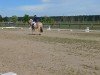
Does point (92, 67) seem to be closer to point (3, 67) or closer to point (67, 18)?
point (3, 67)

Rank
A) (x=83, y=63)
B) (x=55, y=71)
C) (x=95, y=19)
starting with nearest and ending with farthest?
(x=55, y=71)
(x=83, y=63)
(x=95, y=19)

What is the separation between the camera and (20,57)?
15.6 meters

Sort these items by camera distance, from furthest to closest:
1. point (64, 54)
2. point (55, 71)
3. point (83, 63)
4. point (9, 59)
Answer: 1. point (64, 54)
2. point (9, 59)
3. point (83, 63)
4. point (55, 71)

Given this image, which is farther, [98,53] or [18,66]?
[98,53]

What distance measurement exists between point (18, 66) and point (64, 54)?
398cm

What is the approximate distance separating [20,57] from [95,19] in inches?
2442

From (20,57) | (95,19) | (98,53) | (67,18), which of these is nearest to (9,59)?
(20,57)

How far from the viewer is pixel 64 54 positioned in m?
16.6

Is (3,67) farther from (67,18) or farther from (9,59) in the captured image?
(67,18)

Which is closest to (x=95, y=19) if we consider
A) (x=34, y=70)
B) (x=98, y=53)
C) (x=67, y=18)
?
(x=67, y=18)

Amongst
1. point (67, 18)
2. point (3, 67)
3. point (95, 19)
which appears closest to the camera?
point (3, 67)

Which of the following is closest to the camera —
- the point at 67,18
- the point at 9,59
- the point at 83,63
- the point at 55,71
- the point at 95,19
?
the point at 55,71

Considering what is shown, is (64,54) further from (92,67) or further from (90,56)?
(92,67)

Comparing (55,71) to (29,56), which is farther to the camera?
(29,56)
